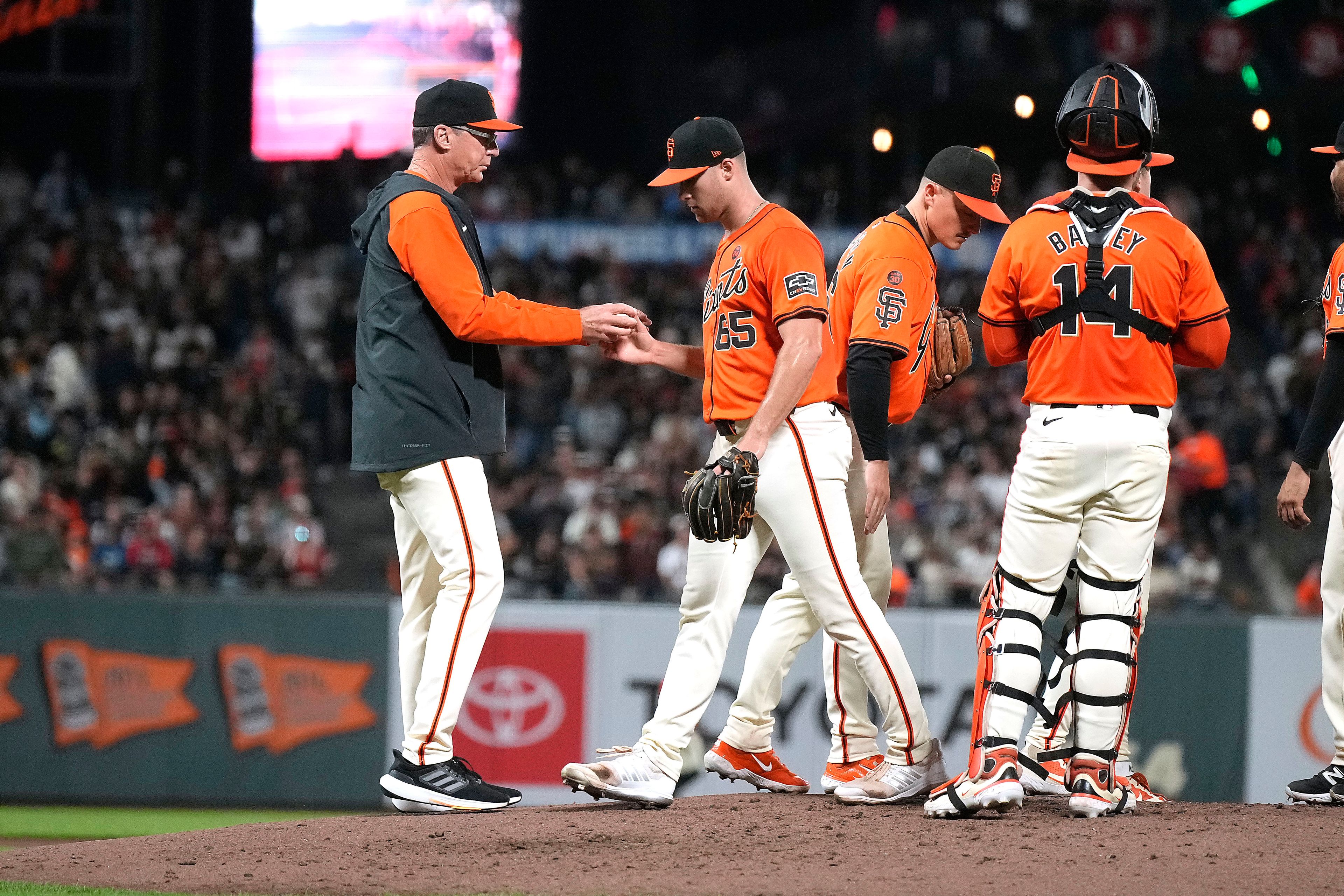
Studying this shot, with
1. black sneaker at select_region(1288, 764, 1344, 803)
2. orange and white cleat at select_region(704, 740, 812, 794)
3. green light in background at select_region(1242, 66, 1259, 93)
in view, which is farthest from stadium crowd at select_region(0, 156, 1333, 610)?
orange and white cleat at select_region(704, 740, 812, 794)

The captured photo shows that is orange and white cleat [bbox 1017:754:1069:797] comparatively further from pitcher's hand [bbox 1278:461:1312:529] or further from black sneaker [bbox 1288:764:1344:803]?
pitcher's hand [bbox 1278:461:1312:529]

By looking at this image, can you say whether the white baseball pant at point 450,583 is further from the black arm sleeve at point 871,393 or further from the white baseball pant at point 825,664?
the black arm sleeve at point 871,393

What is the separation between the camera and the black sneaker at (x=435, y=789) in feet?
15.3

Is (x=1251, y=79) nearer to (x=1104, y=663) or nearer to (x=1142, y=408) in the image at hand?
(x=1142, y=408)

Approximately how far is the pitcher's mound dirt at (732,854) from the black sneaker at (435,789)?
0.20 feet

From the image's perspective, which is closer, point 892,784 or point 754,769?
point 892,784

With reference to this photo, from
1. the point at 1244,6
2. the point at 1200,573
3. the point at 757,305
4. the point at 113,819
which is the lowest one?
the point at 113,819

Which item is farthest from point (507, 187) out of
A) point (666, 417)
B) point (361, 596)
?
point (361, 596)

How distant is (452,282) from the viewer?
4.62m

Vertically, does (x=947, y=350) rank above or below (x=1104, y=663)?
above

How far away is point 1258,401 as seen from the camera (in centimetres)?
1541

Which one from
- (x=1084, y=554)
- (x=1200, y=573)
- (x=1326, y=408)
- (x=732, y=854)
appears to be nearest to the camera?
(x=732, y=854)

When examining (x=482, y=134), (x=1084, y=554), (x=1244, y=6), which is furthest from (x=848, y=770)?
(x=1244, y=6)

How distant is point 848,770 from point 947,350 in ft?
4.83
